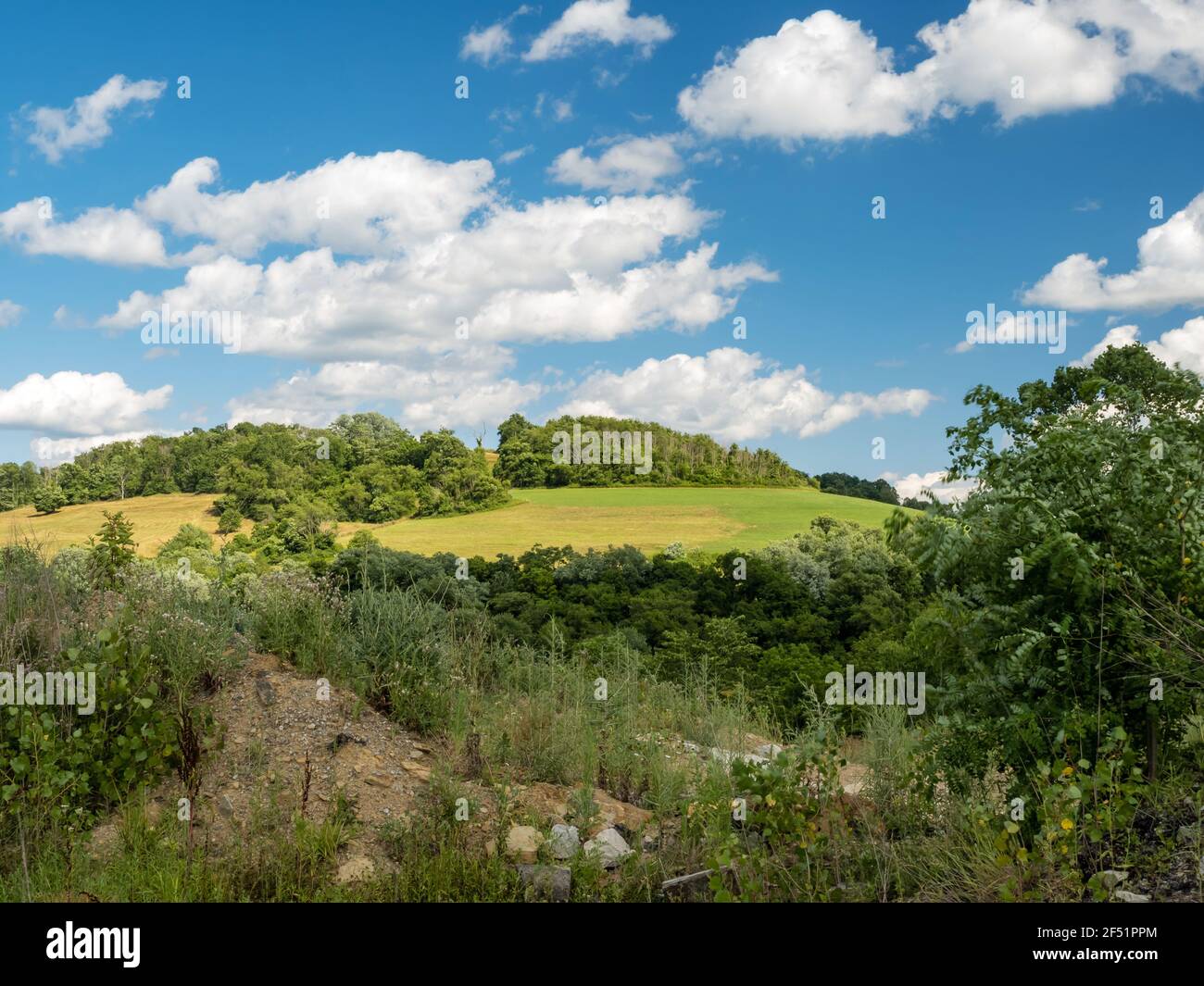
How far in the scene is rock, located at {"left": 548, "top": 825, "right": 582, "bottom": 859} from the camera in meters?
4.85

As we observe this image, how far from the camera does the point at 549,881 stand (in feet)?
14.8

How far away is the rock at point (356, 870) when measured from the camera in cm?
459

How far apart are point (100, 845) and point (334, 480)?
61.7ft

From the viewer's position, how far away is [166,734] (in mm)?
5488

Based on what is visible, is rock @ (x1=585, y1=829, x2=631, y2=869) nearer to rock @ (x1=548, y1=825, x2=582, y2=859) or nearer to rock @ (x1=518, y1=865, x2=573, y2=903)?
rock @ (x1=548, y1=825, x2=582, y2=859)

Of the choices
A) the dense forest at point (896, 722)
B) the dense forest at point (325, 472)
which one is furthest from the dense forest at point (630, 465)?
the dense forest at point (896, 722)

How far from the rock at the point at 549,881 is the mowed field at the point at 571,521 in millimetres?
13573

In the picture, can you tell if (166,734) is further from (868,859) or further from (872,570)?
(872,570)

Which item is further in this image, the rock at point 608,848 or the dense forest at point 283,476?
the dense forest at point 283,476

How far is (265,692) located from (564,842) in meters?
2.75

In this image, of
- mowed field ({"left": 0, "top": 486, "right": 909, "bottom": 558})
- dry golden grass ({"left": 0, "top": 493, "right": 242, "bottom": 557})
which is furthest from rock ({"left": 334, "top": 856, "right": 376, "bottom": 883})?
dry golden grass ({"left": 0, "top": 493, "right": 242, "bottom": 557})

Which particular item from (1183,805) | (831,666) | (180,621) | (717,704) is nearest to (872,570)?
(831,666)

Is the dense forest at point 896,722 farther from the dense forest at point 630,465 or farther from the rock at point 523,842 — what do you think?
the dense forest at point 630,465

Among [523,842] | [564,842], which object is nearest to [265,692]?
[523,842]
